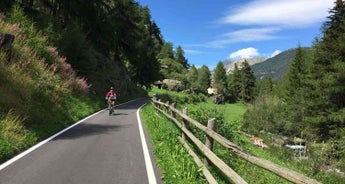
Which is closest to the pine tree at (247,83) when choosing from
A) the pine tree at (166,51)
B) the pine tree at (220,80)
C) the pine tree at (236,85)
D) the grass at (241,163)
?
the pine tree at (236,85)

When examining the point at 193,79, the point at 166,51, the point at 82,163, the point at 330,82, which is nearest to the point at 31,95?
the point at 82,163

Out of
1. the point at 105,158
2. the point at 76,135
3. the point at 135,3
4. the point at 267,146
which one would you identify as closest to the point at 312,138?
the point at 267,146

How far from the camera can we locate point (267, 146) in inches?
884

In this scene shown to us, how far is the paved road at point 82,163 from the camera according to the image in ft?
25.7

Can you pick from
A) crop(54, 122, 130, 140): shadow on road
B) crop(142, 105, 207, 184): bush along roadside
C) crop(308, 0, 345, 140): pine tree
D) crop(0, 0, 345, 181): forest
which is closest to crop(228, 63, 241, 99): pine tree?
crop(0, 0, 345, 181): forest

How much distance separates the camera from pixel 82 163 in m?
9.34

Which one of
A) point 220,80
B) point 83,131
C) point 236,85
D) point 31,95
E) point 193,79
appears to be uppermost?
point 193,79

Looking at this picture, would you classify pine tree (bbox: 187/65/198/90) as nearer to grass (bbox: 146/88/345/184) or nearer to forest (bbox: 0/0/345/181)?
forest (bbox: 0/0/345/181)

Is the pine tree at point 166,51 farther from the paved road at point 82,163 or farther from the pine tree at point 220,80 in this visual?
the paved road at point 82,163

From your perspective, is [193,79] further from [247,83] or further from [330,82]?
[330,82]

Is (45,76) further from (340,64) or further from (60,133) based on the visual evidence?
(340,64)

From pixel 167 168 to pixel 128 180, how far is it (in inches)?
53.8

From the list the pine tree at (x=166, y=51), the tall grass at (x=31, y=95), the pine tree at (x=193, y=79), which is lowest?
the tall grass at (x=31, y=95)

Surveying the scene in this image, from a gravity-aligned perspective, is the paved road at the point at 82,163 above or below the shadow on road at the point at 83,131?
below
